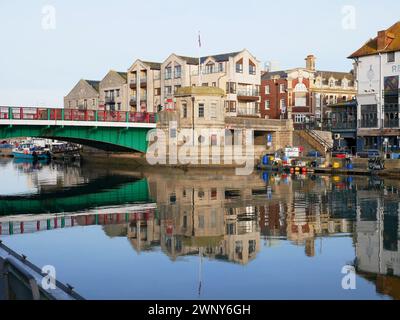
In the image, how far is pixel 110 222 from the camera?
35625mm

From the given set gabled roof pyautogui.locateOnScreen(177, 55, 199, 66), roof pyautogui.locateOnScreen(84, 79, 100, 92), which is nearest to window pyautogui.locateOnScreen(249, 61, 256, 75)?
gabled roof pyautogui.locateOnScreen(177, 55, 199, 66)

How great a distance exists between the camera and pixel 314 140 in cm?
8044

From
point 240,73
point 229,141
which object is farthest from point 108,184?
point 240,73

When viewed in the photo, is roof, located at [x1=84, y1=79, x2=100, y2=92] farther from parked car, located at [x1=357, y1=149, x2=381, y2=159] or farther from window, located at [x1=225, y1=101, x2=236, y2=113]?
parked car, located at [x1=357, y1=149, x2=381, y2=159]

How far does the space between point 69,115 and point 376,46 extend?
44046mm

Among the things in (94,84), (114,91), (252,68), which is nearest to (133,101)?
(114,91)

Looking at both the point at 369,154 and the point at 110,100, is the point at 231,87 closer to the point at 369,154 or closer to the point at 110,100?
the point at 369,154

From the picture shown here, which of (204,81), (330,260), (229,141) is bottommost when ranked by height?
(330,260)

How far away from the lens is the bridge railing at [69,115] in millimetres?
63975

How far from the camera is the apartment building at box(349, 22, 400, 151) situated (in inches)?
2842

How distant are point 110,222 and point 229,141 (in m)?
46.5

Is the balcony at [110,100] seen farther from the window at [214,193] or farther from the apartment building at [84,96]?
the window at [214,193]

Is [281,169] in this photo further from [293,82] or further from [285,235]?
[285,235]

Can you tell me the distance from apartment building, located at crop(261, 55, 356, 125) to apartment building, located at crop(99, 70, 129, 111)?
1110 inches
